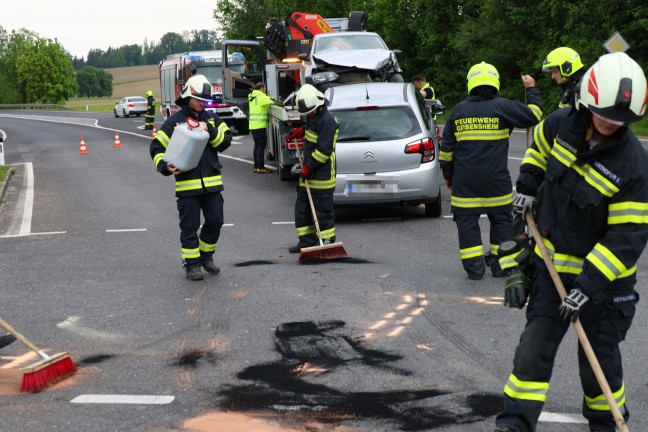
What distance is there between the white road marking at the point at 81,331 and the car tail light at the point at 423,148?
5.43m

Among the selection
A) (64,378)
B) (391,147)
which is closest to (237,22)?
(391,147)

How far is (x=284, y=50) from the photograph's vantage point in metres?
21.1

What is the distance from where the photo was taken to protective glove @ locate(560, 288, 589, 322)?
407 centimetres

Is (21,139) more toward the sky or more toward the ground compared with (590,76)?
more toward the ground

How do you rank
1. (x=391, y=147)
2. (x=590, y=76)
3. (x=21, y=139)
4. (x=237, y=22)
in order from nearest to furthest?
(x=590, y=76) → (x=391, y=147) → (x=21, y=139) → (x=237, y=22)

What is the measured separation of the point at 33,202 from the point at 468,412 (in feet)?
39.4

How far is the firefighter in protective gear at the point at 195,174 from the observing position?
Result: 857 cm

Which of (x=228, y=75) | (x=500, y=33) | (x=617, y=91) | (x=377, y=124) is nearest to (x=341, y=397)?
(x=617, y=91)

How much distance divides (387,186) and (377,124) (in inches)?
35.0

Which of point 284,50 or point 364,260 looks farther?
point 284,50

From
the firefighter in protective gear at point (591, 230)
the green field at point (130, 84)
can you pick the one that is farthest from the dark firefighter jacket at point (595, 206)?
the green field at point (130, 84)

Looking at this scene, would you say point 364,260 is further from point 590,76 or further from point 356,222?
point 590,76

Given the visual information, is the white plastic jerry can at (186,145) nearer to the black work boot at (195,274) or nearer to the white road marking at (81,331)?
the black work boot at (195,274)

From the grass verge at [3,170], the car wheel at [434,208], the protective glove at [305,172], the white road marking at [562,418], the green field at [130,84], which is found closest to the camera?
the white road marking at [562,418]
